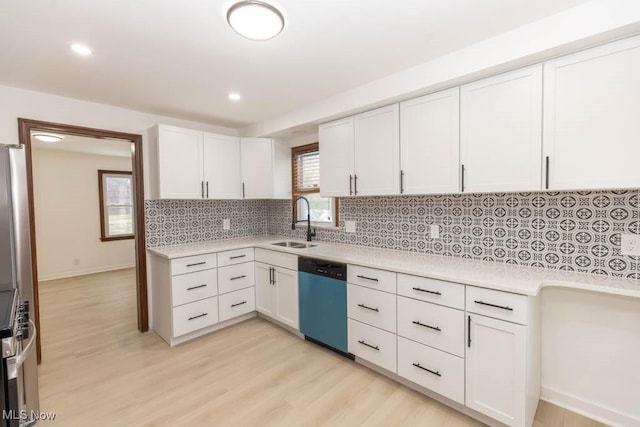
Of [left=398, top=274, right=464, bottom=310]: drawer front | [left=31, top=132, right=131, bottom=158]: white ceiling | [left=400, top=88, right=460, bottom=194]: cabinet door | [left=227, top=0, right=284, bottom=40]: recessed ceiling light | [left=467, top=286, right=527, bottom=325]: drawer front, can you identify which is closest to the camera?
[left=227, top=0, right=284, bottom=40]: recessed ceiling light

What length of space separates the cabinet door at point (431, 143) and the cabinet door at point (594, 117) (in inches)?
21.0

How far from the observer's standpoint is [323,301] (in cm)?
276

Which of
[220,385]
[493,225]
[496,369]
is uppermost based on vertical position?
[493,225]

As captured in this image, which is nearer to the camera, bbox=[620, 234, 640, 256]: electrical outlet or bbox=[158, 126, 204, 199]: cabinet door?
bbox=[620, 234, 640, 256]: electrical outlet

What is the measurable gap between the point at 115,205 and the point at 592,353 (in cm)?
735

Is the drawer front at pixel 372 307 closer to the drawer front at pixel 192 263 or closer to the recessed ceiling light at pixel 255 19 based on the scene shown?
the drawer front at pixel 192 263

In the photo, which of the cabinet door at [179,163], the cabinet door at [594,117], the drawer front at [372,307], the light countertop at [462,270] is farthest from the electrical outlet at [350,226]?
the cabinet door at [594,117]

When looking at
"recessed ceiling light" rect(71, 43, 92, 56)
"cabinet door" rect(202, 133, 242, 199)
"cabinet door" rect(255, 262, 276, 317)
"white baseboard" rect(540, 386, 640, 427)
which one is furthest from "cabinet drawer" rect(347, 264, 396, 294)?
"recessed ceiling light" rect(71, 43, 92, 56)

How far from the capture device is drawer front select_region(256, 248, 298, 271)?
303cm

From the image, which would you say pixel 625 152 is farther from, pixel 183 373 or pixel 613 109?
pixel 183 373

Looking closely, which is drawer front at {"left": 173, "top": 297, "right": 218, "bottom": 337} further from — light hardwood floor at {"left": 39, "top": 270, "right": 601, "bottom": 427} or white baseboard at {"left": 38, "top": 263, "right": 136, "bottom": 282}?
white baseboard at {"left": 38, "top": 263, "right": 136, "bottom": 282}

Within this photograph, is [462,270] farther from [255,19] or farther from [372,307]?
[255,19]

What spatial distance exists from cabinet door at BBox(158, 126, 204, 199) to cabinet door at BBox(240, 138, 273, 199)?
0.56 meters

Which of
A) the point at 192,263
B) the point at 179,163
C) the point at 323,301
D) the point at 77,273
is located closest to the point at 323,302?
the point at 323,301
